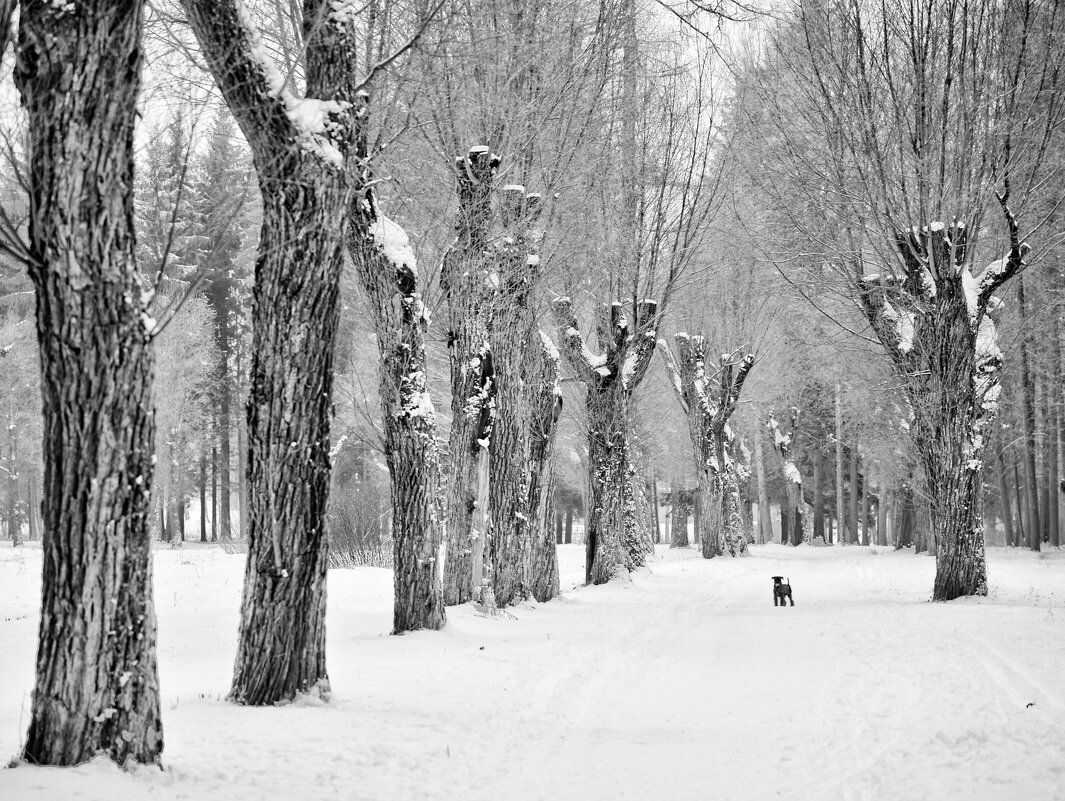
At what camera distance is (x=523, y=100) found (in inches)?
473

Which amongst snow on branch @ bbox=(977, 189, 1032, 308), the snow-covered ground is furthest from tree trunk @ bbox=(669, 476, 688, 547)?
the snow-covered ground

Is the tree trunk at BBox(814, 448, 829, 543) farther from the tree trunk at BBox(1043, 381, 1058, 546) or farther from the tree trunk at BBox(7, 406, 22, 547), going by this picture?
the tree trunk at BBox(7, 406, 22, 547)

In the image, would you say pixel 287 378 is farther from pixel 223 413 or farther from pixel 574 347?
pixel 223 413

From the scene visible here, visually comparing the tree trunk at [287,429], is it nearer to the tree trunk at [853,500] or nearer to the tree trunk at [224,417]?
the tree trunk at [224,417]

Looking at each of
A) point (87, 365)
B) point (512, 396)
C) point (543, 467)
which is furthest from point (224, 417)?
point (87, 365)

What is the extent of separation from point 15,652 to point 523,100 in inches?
352

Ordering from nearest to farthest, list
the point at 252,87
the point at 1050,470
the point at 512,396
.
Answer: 1. the point at 252,87
2. the point at 512,396
3. the point at 1050,470

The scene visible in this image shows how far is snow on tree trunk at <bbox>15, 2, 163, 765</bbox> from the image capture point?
4.06 metres

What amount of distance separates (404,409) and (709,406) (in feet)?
69.6

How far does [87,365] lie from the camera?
4.12 meters

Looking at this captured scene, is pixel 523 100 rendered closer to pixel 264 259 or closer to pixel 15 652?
pixel 264 259

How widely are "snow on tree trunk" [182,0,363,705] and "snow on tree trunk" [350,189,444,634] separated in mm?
3065

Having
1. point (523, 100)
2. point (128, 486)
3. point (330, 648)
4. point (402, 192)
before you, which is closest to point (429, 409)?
point (330, 648)

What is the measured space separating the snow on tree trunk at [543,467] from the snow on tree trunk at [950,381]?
232 inches
